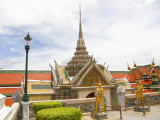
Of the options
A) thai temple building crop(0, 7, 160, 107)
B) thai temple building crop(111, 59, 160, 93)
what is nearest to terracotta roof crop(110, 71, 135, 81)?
thai temple building crop(111, 59, 160, 93)

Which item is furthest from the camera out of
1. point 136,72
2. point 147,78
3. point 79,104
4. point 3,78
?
point 136,72

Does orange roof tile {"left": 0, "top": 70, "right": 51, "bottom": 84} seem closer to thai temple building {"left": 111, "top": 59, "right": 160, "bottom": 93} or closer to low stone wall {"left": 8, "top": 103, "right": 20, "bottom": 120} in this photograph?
thai temple building {"left": 111, "top": 59, "right": 160, "bottom": 93}

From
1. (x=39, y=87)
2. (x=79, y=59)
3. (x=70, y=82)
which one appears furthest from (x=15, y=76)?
(x=70, y=82)

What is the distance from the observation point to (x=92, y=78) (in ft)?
53.6

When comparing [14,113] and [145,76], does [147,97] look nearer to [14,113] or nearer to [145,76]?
[14,113]

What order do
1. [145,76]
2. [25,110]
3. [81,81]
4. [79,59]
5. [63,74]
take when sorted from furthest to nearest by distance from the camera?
[145,76] → [79,59] → [63,74] → [81,81] → [25,110]

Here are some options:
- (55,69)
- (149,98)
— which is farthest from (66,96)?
(149,98)

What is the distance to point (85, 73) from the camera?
1591 centimetres

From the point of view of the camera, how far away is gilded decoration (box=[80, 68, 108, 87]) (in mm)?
15830

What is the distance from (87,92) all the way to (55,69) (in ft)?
19.5

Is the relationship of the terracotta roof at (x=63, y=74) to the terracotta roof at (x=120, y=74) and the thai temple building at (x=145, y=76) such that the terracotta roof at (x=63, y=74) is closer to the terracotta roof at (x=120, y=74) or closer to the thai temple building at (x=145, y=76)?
the thai temple building at (x=145, y=76)

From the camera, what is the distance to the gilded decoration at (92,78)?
15.8 metres

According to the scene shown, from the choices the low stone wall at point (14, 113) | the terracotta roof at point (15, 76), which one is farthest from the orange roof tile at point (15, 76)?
the low stone wall at point (14, 113)

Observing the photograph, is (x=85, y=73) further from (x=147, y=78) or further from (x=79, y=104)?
(x=147, y=78)
